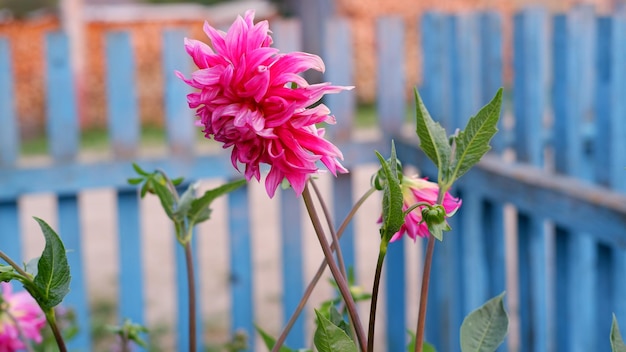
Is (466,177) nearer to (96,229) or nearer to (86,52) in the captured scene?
(96,229)

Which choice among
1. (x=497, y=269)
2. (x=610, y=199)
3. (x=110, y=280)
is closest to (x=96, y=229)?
(x=110, y=280)

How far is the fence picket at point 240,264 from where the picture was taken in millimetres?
2492

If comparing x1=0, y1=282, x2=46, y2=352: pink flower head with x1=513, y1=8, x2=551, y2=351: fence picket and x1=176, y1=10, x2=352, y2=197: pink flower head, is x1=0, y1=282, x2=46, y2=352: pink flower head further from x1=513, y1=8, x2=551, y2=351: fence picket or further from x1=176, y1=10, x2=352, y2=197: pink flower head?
x1=513, y1=8, x2=551, y2=351: fence picket

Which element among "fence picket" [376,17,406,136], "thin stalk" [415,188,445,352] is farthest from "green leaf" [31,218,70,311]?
"fence picket" [376,17,406,136]

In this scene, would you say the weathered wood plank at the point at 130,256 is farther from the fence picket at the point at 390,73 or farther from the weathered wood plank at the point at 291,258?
the fence picket at the point at 390,73

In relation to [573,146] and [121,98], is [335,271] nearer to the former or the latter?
[573,146]

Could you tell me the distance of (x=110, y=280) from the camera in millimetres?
5184

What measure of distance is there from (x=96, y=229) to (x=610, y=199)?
5.96 meters

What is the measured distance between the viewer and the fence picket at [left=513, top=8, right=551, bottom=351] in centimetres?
206

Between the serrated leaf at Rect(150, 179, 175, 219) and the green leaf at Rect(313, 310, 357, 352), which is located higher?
the serrated leaf at Rect(150, 179, 175, 219)

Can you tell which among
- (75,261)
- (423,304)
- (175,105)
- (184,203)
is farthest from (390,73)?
(423,304)

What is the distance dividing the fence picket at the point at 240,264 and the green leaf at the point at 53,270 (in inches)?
74.6

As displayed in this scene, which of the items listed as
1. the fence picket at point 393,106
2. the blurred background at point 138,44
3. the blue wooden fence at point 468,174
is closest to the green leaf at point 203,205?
the blue wooden fence at point 468,174

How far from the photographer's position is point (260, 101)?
0.52 metres
